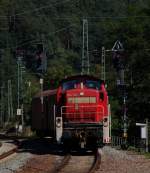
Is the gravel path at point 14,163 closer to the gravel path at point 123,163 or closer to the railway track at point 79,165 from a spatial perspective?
the railway track at point 79,165

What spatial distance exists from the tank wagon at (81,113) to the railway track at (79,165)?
1144 mm

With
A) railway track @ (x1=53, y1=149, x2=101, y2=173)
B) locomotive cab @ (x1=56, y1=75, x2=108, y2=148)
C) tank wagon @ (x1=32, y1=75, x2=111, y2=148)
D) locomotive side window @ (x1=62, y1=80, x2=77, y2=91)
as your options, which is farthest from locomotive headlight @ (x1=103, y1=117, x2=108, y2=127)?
locomotive side window @ (x1=62, y1=80, x2=77, y2=91)

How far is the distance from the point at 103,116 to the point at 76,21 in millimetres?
109325

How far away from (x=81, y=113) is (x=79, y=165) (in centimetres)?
627

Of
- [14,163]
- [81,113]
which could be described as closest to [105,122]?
[81,113]

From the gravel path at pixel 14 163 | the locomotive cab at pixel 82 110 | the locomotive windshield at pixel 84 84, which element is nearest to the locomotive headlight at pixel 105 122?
the locomotive cab at pixel 82 110

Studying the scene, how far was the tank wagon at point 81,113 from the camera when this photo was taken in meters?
27.5

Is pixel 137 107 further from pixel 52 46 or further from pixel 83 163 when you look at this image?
pixel 52 46

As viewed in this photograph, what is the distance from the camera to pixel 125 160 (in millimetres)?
23969

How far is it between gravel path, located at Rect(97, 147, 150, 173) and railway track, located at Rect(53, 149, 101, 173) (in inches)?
12.5

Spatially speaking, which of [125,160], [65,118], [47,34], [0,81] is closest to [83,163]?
[125,160]

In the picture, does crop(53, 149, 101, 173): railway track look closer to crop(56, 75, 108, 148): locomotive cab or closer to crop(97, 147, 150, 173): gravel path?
crop(97, 147, 150, 173): gravel path

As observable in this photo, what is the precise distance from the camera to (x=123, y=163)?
892 inches

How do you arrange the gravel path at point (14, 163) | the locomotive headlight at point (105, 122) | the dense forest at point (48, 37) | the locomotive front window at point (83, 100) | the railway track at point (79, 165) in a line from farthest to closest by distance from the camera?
the dense forest at point (48, 37), the locomotive front window at point (83, 100), the locomotive headlight at point (105, 122), the gravel path at point (14, 163), the railway track at point (79, 165)
